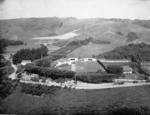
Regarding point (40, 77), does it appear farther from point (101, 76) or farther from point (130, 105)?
point (130, 105)

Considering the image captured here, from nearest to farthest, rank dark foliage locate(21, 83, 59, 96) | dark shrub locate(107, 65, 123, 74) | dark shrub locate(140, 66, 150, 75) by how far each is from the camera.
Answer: dark shrub locate(140, 66, 150, 75)
dark shrub locate(107, 65, 123, 74)
dark foliage locate(21, 83, 59, 96)

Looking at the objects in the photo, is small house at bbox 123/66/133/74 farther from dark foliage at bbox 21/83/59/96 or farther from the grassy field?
dark foliage at bbox 21/83/59/96

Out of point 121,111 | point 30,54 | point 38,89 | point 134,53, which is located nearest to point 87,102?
point 121,111

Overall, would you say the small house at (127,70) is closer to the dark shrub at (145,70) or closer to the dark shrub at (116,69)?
the dark shrub at (116,69)

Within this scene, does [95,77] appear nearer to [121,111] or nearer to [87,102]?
[87,102]

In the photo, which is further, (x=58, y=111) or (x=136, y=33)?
(x=136, y=33)

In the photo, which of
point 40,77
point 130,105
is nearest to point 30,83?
point 40,77

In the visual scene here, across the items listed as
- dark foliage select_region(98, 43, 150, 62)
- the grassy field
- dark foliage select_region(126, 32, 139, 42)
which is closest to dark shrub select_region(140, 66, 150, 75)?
dark foliage select_region(98, 43, 150, 62)

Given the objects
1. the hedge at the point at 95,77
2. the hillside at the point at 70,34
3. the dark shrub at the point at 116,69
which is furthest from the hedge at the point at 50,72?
the dark shrub at the point at 116,69
